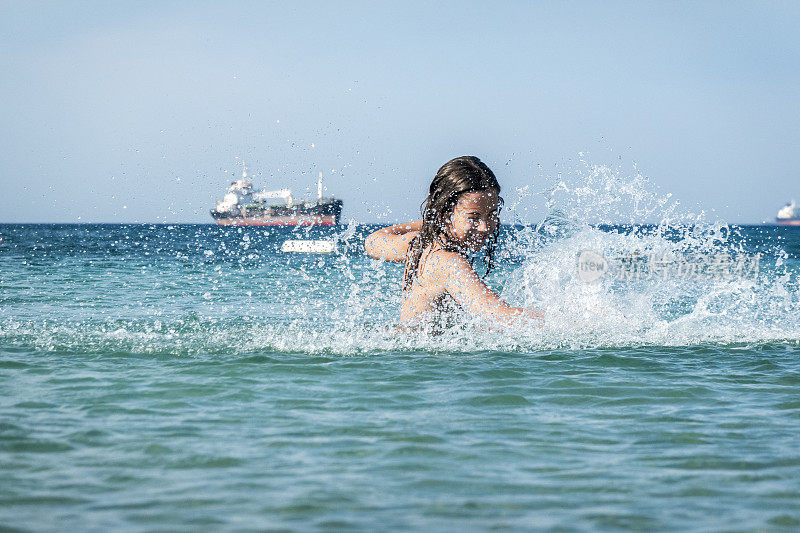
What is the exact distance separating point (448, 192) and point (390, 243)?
65 cm

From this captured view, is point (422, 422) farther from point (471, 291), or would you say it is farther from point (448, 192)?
point (448, 192)

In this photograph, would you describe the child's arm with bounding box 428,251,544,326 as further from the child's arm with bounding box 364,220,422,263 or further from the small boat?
the small boat

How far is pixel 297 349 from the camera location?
22.5 feet

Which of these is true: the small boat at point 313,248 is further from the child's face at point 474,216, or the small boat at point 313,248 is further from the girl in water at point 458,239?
the child's face at point 474,216

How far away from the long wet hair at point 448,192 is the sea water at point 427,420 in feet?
3.17

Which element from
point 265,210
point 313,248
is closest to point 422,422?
point 313,248

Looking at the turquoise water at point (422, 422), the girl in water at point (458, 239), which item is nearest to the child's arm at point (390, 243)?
the girl in water at point (458, 239)

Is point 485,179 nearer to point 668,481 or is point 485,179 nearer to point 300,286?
point 668,481

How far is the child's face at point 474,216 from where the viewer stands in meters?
5.27

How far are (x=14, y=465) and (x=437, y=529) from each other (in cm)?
206

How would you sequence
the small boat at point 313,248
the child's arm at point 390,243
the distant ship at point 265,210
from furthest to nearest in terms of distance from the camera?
the distant ship at point 265,210 < the small boat at point 313,248 < the child's arm at point 390,243

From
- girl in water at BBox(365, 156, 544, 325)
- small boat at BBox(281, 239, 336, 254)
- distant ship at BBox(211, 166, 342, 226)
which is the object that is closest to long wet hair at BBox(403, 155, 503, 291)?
girl in water at BBox(365, 156, 544, 325)

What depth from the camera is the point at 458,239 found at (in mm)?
5355

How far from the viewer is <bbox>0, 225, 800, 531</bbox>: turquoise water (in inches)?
122
